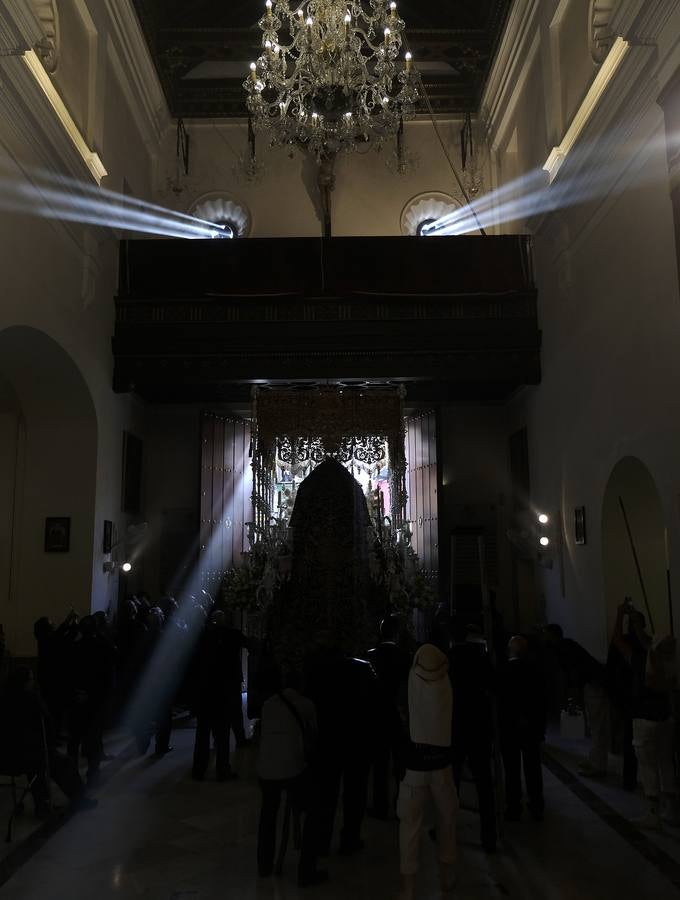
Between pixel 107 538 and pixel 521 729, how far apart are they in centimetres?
692

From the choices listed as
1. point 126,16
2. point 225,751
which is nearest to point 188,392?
point 126,16

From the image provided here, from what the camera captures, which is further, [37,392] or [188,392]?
[188,392]

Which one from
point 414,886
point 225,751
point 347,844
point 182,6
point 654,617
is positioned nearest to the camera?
point 414,886

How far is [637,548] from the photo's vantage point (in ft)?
29.2

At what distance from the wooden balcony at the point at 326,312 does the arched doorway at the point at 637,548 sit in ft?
10.5

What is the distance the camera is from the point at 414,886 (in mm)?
4609

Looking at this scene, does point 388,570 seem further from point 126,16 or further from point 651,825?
point 126,16

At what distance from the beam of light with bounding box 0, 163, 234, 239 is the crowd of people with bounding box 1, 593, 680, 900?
14.3 ft

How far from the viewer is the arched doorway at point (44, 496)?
33.9ft

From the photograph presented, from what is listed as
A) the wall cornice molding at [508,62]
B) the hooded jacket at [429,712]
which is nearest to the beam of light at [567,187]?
the wall cornice molding at [508,62]

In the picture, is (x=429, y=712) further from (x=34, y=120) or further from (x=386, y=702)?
(x=34, y=120)

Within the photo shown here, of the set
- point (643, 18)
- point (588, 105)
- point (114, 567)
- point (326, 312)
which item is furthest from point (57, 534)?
point (643, 18)

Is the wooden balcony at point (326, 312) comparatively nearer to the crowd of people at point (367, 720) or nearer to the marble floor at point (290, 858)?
the crowd of people at point (367, 720)

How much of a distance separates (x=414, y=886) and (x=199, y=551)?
8.97 meters
